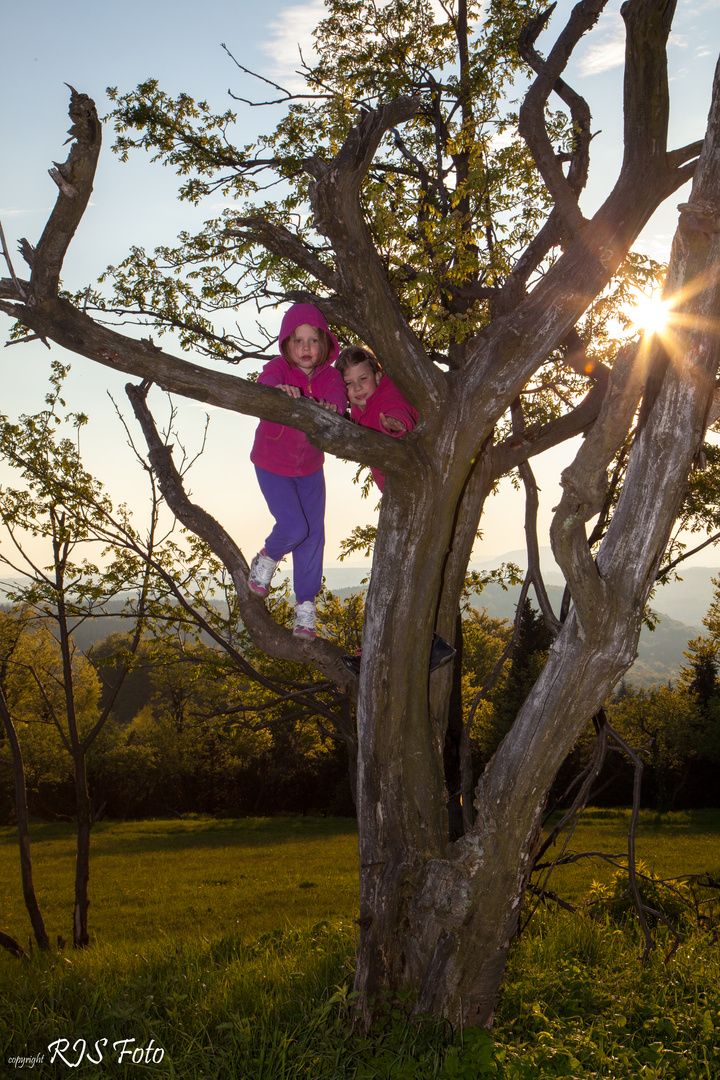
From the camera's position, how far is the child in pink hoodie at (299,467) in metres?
4.32

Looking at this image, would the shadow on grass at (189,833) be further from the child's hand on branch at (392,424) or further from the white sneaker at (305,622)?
the child's hand on branch at (392,424)

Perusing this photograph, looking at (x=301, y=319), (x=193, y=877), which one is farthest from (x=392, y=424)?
(x=193, y=877)

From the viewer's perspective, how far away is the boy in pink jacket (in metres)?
4.12

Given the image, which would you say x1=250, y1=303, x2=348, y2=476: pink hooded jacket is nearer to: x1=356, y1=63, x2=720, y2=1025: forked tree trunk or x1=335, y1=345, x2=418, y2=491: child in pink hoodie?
x1=335, y1=345, x2=418, y2=491: child in pink hoodie

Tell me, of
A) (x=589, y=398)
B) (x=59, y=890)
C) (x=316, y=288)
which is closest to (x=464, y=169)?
(x=316, y=288)

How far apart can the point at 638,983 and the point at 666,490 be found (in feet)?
13.5

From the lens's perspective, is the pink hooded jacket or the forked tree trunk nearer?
the forked tree trunk

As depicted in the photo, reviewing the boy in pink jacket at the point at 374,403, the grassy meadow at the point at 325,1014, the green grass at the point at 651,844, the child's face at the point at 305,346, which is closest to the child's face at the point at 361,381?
the boy in pink jacket at the point at 374,403

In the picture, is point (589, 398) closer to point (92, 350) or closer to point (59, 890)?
point (92, 350)

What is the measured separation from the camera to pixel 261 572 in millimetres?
4711

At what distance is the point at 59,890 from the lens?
18062 mm

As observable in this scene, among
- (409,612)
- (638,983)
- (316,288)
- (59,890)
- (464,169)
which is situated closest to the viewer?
(409,612)

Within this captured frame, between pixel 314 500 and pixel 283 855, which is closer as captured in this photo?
pixel 314 500

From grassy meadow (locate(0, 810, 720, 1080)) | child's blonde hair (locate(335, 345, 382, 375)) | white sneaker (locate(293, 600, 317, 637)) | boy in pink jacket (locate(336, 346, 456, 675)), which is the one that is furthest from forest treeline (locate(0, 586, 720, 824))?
child's blonde hair (locate(335, 345, 382, 375))
